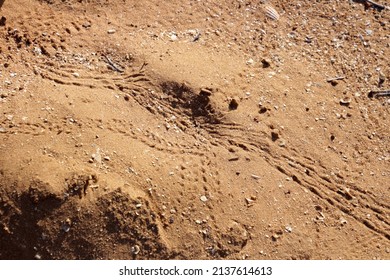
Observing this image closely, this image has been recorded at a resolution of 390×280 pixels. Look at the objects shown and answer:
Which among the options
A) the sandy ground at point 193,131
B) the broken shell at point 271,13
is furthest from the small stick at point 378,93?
the broken shell at point 271,13

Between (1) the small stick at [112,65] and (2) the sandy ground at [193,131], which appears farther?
(1) the small stick at [112,65]

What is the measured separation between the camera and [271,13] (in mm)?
7383

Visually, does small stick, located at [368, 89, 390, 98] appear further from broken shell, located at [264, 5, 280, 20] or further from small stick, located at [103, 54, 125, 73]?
small stick, located at [103, 54, 125, 73]

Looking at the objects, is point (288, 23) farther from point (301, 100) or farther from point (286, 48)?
point (301, 100)

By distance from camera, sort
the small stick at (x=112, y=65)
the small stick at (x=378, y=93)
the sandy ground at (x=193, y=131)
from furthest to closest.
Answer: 1. the small stick at (x=378, y=93)
2. the small stick at (x=112, y=65)
3. the sandy ground at (x=193, y=131)

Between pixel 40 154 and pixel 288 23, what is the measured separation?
4121mm

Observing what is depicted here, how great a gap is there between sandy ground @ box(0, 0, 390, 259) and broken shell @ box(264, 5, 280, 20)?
4cm

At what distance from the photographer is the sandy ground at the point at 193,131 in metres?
5.62

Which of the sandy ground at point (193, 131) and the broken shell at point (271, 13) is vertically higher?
the broken shell at point (271, 13)

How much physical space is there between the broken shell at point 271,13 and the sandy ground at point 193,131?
37mm

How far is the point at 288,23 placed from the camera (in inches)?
290

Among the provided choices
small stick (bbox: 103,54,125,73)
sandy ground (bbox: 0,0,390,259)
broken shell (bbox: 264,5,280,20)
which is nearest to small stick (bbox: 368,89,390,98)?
sandy ground (bbox: 0,0,390,259)

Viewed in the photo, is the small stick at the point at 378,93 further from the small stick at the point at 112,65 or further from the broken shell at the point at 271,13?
the small stick at the point at 112,65

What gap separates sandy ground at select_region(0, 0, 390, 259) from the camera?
18.5ft
